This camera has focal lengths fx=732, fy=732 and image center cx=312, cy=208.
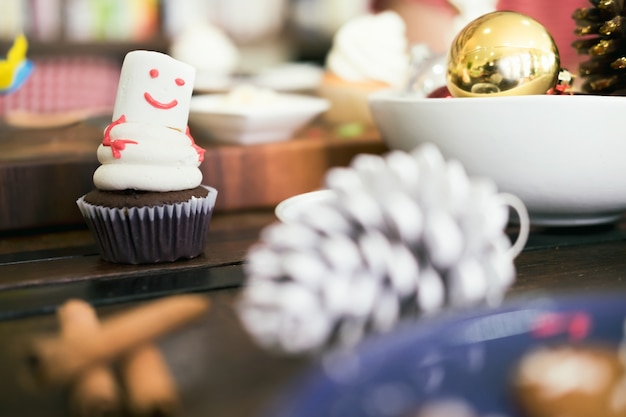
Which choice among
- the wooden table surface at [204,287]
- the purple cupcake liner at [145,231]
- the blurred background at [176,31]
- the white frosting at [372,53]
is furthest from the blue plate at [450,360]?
the blurred background at [176,31]

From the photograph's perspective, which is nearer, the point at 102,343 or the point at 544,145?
the point at 102,343

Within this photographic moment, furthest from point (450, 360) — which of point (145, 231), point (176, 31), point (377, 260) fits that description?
point (176, 31)

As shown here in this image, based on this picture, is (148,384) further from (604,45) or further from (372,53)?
(372,53)

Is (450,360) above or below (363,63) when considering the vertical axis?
above

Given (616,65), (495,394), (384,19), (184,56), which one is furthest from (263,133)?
(184,56)

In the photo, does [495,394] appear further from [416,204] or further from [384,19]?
[384,19]

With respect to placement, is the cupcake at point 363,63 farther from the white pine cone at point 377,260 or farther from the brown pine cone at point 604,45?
the white pine cone at point 377,260

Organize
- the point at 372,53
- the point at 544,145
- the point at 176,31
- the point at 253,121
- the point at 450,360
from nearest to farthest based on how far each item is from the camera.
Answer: the point at 450,360 < the point at 544,145 < the point at 253,121 < the point at 372,53 < the point at 176,31
